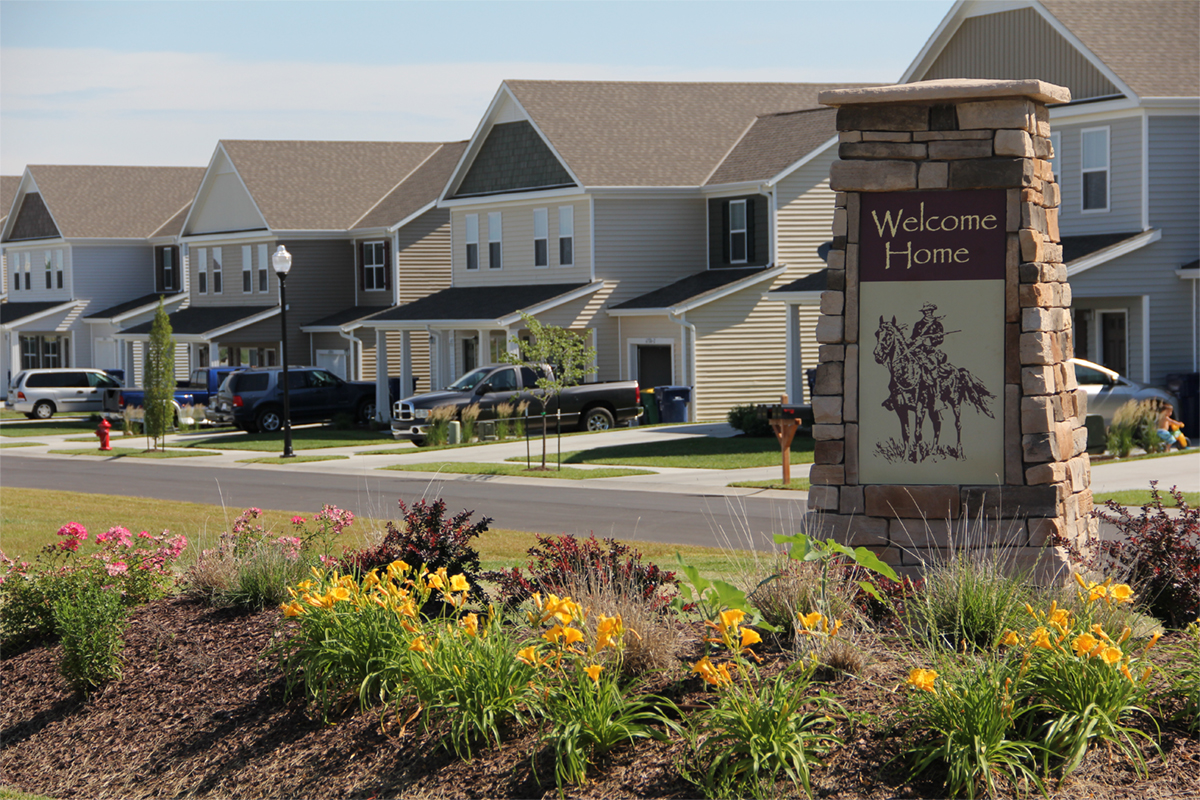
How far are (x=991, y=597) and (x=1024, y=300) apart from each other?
2.56m

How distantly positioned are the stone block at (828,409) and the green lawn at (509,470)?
1379cm

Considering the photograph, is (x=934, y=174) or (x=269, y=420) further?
(x=269, y=420)

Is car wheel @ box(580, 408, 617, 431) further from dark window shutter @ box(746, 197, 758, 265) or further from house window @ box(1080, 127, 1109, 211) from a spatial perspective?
house window @ box(1080, 127, 1109, 211)

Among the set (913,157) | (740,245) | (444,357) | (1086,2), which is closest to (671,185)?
(740,245)

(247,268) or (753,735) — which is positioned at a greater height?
(247,268)

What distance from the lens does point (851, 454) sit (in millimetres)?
9086

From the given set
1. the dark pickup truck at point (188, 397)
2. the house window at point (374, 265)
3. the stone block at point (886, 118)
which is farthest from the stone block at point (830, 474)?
the house window at point (374, 265)

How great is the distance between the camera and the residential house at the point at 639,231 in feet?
114

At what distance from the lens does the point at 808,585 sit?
7.20 m

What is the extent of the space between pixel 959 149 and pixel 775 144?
28267 millimetres

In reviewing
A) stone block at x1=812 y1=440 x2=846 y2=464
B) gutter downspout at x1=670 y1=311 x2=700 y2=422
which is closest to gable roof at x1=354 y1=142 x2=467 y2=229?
gutter downspout at x1=670 y1=311 x2=700 y2=422

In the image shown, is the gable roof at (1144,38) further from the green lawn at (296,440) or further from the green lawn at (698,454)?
the green lawn at (296,440)

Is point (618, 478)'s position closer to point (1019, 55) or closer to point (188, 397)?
point (1019, 55)

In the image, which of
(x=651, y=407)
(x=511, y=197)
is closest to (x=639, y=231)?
(x=511, y=197)
